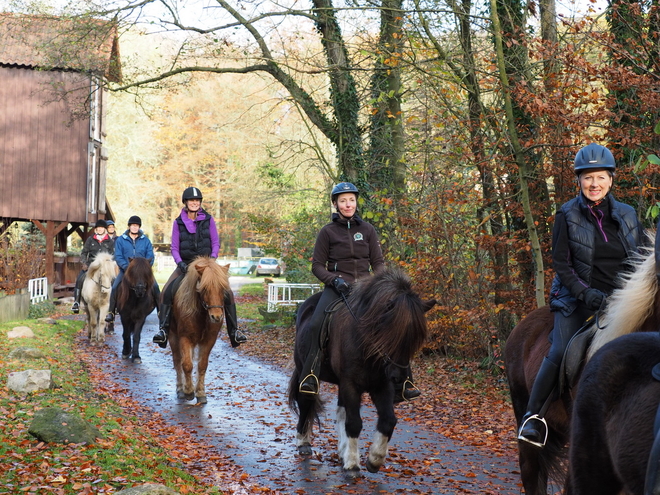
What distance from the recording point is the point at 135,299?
51.3 ft

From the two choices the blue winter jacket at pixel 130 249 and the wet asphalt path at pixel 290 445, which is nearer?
the wet asphalt path at pixel 290 445

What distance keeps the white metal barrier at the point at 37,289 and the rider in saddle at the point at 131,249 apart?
27.0ft

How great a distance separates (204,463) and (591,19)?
7759mm

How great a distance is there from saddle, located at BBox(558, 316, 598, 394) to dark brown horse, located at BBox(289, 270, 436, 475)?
1.96 meters

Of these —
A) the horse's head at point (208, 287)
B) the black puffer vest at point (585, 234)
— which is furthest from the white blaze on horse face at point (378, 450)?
the horse's head at point (208, 287)

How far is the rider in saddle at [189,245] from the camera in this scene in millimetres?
11297

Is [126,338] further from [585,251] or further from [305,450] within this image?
[585,251]

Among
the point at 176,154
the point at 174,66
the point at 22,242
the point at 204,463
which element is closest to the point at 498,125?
the point at 204,463

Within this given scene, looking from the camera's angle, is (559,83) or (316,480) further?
(559,83)

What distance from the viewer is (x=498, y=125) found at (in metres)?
11.8

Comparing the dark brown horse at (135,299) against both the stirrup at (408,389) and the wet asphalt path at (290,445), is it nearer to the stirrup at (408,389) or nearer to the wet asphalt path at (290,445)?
the wet asphalt path at (290,445)

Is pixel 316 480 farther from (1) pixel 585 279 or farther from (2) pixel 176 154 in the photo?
(2) pixel 176 154

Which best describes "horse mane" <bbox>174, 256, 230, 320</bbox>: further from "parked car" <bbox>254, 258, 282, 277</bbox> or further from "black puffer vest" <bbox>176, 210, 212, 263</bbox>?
"parked car" <bbox>254, 258, 282, 277</bbox>

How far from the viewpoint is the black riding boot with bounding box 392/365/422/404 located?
22.6 feet
